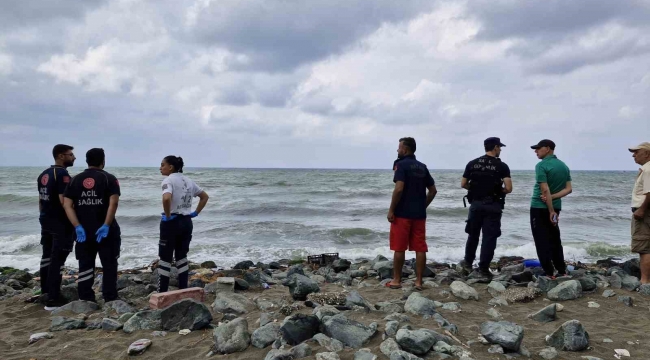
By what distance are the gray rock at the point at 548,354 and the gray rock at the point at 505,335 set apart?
184mm

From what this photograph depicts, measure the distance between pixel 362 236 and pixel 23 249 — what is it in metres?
9.65

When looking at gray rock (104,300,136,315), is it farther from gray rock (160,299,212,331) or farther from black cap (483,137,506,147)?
black cap (483,137,506,147)

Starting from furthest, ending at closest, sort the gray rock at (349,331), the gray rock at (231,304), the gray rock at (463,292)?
the gray rock at (463,292), the gray rock at (231,304), the gray rock at (349,331)

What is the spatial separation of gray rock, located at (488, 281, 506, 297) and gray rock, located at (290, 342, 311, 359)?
302 centimetres

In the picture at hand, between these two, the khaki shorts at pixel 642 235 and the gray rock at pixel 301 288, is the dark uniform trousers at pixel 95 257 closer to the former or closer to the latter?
the gray rock at pixel 301 288

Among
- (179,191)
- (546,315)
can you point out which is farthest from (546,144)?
(179,191)

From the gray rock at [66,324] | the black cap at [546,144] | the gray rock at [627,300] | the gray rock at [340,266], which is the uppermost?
the black cap at [546,144]

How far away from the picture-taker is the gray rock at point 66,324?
14.6 feet

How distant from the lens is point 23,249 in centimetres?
1191

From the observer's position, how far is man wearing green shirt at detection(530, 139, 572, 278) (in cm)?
574

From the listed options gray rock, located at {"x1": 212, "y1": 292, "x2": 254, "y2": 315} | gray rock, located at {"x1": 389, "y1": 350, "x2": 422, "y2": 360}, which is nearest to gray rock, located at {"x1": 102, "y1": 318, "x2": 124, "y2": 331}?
gray rock, located at {"x1": 212, "y1": 292, "x2": 254, "y2": 315}

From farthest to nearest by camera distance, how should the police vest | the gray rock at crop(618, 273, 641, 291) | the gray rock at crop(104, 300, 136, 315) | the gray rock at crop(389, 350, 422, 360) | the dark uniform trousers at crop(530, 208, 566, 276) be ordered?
the police vest
the dark uniform trousers at crop(530, 208, 566, 276)
the gray rock at crop(618, 273, 641, 291)
the gray rock at crop(104, 300, 136, 315)
the gray rock at crop(389, 350, 422, 360)

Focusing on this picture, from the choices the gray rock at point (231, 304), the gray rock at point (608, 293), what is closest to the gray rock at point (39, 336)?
the gray rock at point (231, 304)

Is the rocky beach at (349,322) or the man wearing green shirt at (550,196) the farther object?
the man wearing green shirt at (550,196)
